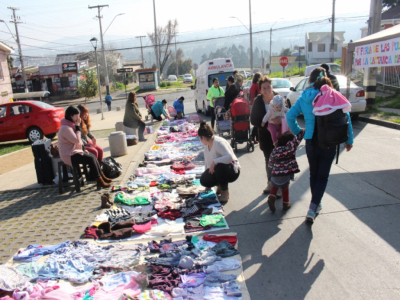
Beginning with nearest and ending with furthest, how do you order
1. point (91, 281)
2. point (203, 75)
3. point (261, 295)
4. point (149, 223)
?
point (261, 295), point (91, 281), point (149, 223), point (203, 75)

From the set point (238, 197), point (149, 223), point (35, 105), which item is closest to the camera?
point (149, 223)

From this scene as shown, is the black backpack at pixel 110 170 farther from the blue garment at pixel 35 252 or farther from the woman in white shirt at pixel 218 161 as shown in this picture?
the blue garment at pixel 35 252

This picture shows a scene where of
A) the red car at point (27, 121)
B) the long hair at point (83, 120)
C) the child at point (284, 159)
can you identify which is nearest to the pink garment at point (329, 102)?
the child at point (284, 159)

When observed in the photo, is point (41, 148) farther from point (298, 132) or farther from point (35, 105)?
point (35, 105)

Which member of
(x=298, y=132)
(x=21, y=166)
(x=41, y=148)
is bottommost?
(x=21, y=166)

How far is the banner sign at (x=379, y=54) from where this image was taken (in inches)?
406

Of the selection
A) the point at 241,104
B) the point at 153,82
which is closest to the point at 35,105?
the point at 241,104

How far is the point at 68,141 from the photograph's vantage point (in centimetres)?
696

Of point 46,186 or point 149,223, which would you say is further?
point 46,186

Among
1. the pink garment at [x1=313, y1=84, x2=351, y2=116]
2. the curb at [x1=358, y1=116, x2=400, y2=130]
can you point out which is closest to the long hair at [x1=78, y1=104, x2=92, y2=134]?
the pink garment at [x1=313, y1=84, x2=351, y2=116]

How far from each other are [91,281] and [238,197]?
323cm

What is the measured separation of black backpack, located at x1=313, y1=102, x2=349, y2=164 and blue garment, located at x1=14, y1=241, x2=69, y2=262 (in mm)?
3785

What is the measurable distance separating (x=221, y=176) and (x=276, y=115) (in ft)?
4.56

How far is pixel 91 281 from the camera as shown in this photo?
152 inches
